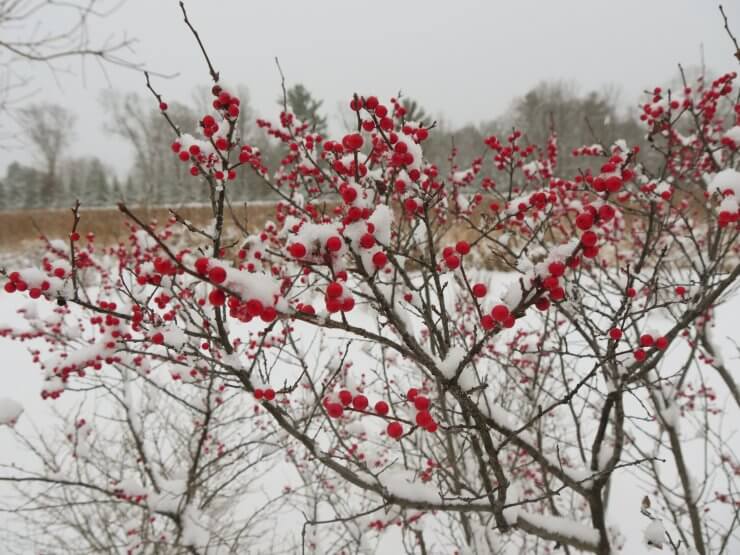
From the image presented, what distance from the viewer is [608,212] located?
109cm

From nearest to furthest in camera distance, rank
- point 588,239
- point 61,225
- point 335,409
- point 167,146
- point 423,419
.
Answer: point 588,239, point 423,419, point 335,409, point 61,225, point 167,146

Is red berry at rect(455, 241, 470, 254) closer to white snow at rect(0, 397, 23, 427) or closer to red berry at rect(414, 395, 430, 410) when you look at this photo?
red berry at rect(414, 395, 430, 410)

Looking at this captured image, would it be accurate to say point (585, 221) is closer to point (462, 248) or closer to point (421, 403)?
point (462, 248)

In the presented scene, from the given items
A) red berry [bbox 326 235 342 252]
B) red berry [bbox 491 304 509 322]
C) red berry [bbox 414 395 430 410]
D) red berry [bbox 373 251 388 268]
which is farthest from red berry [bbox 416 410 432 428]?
red berry [bbox 326 235 342 252]

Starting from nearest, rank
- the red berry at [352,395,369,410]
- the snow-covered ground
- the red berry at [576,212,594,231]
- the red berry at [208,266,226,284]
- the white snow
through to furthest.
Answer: the red berry at [208,266,226,284], the red berry at [576,212,594,231], the red berry at [352,395,369,410], the white snow, the snow-covered ground

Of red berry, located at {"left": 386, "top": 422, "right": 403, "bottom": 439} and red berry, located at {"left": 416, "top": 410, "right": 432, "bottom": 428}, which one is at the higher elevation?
red berry, located at {"left": 416, "top": 410, "right": 432, "bottom": 428}

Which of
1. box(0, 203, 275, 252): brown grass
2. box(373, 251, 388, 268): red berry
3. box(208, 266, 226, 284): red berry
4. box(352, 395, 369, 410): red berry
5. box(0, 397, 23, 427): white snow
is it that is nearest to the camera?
box(208, 266, 226, 284): red berry

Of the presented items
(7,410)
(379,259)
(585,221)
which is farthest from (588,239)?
(7,410)

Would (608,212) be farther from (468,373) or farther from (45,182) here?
(45,182)

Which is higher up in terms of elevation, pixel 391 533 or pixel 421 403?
pixel 421 403

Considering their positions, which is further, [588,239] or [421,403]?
[421,403]

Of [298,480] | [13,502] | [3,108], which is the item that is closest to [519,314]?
[3,108]

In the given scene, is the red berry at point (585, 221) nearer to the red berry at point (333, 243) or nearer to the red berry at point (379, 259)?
the red berry at point (379, 259)

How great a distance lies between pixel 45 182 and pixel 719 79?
55.9 metres
